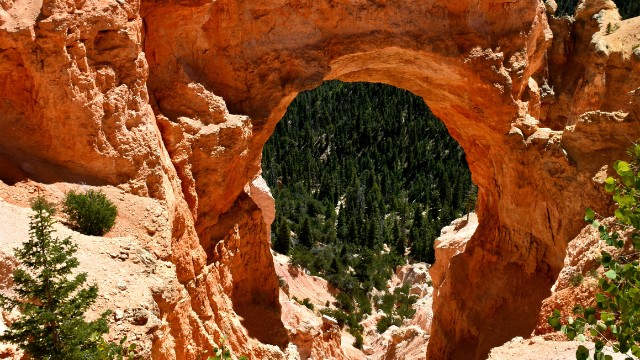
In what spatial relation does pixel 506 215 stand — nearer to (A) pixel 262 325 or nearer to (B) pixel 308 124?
(A) pixel 262 325

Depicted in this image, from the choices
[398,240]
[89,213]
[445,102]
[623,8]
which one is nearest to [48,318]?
[89,213]

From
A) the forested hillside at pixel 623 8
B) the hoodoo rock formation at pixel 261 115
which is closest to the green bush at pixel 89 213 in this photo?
the hoodoo rock formation at pixel 261 115

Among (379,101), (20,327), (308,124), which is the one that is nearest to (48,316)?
(20,327)

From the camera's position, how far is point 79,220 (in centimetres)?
1028

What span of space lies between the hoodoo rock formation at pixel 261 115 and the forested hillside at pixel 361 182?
74.4 ft

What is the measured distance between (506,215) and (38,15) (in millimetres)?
15217

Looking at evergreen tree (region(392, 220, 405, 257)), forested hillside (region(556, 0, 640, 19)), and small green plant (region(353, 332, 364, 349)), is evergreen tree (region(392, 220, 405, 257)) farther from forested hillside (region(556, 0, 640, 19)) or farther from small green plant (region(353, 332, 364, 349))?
forested hillside (region(556, 0, 640, 19))

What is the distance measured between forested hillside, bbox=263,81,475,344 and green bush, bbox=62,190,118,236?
31.6 m

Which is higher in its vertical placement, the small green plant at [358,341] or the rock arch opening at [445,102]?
the rock arch opening at [445,102]

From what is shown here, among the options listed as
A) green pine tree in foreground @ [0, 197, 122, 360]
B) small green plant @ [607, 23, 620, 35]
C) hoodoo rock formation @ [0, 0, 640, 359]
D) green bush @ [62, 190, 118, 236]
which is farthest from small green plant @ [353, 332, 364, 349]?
green pine tree in foreground @ [0, 197, 122, 360]

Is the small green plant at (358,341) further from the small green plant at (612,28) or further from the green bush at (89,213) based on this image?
the green bush at (89,213)

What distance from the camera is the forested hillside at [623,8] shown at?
63047 mm

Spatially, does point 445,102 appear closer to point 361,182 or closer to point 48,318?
point 48,318

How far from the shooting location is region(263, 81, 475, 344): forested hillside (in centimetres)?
4934
